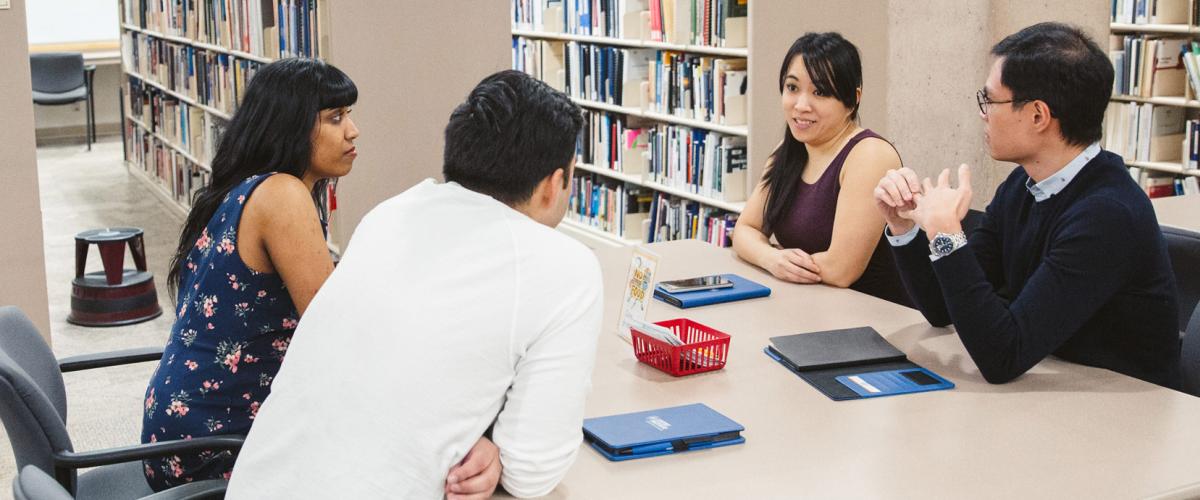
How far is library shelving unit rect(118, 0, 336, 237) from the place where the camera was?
5.15 metres

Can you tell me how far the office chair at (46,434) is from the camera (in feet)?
6.44

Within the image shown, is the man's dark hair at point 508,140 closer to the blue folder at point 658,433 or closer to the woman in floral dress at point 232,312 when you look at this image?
the blue folder at point 658,433

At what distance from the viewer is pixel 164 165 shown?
820cm

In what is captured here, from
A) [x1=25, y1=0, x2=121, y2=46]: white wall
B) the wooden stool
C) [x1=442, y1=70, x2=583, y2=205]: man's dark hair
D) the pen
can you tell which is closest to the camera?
[x1=442, y1=70, x2=583, y2=205]: man's dark hair

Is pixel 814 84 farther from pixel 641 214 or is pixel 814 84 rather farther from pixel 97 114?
pixel 97 114

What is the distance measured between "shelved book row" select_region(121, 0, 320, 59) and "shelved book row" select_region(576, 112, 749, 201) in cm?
124

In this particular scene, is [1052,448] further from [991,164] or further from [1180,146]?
[1180,146]

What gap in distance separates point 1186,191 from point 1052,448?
4.10 meters

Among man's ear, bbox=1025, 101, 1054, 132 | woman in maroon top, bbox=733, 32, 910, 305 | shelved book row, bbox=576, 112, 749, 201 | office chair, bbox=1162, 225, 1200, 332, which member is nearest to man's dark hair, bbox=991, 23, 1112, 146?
man's ear, bbox=1025, 101, 1054, 132

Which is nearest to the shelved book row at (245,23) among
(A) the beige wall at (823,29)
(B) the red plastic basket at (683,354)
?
(A) the beige wall at (823,29)

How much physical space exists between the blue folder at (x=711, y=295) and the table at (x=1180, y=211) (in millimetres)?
1347

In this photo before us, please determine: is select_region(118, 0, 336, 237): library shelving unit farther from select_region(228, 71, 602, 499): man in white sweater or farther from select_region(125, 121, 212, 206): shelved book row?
select_region(228, 71, 602, 499): man in white sweater

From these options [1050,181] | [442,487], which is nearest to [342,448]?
[442,487]

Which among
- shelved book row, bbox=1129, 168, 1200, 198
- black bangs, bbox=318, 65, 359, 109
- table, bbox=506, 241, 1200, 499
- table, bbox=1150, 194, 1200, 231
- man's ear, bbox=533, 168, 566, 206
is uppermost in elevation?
black bangs, bbox=318, 65, 359, 109
